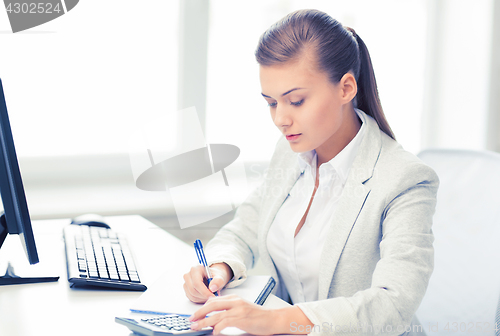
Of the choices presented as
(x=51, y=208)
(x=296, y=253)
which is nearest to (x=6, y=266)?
(x=296, y=253)

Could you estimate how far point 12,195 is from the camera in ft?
2.95

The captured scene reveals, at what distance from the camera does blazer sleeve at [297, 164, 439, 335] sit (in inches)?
29.5

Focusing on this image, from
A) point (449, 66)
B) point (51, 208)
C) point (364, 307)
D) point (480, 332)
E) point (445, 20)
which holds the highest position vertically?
point (445, 20)

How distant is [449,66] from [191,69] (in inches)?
55.4

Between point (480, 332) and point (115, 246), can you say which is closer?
point (480, 332)

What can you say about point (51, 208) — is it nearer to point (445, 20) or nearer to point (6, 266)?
point (6, 266)

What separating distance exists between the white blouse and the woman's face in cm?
10

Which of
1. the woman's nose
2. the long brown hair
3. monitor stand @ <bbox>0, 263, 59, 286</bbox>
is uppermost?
A: the long brown hair

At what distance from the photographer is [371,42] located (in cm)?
227

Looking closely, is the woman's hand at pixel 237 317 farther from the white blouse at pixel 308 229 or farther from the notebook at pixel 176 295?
the white blouse at pixel 308 229

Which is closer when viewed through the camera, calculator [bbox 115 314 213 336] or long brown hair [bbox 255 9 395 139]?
calculator [bbox 115 314 213 336]

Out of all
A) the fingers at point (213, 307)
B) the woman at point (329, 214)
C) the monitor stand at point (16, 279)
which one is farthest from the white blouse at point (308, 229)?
the monitor stand at point (16, 279)

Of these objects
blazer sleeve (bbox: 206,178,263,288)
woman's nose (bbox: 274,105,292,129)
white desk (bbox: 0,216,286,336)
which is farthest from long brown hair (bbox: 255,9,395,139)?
white desk (bbox: 0,216,286,336)

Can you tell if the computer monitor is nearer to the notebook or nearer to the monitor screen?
the monitor screen
